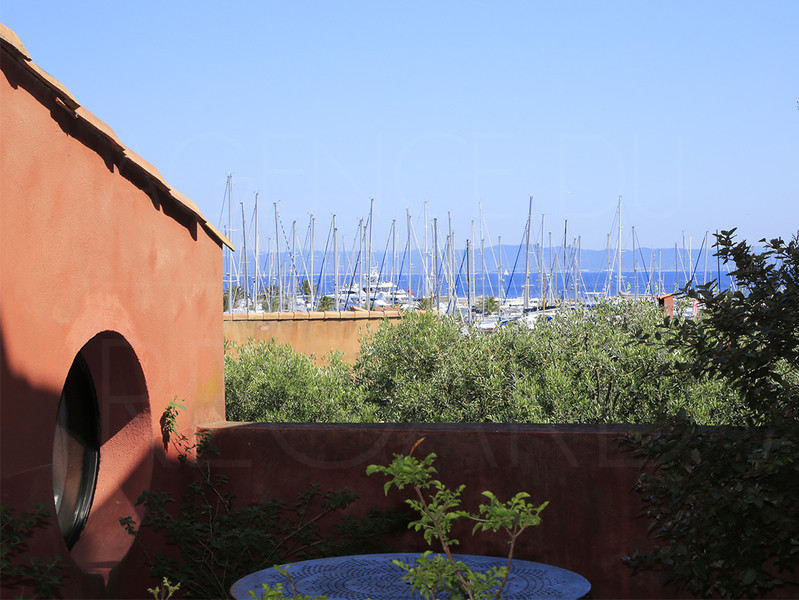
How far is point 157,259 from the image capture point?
541 cm

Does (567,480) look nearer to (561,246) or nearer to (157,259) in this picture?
(157,259)

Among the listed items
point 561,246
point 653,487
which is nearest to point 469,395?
point 653,487

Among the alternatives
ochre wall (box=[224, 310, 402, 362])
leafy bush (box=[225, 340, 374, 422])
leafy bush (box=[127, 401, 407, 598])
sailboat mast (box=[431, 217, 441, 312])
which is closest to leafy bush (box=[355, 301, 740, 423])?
leafy bush (box=[225, 340, 374, 422])

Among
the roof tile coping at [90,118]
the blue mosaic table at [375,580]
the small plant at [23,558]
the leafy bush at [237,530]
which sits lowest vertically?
the leafy bush at [237,530]

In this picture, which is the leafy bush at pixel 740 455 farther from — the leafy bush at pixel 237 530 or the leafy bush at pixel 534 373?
the leafy bush at pixel 534 373

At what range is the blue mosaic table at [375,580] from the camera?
3781mm

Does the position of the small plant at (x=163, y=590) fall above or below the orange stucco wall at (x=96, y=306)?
below

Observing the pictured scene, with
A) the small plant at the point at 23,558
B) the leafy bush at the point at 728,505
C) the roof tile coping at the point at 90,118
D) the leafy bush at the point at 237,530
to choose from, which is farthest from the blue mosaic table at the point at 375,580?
the roof tile coping at the point at 90,118

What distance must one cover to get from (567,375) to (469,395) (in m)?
1.36

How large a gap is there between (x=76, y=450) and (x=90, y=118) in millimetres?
2075

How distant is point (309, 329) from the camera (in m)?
14.3

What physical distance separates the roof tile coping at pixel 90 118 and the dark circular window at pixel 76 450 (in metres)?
1.20

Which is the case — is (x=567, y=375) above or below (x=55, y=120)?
below

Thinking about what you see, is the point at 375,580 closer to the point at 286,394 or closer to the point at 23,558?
the point at 23,558
